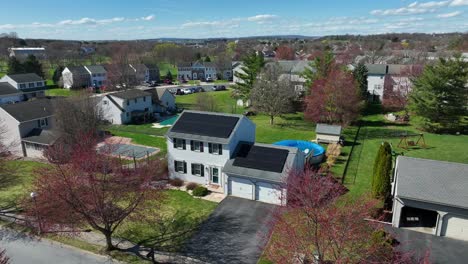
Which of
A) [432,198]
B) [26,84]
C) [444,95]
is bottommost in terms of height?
[432,198]

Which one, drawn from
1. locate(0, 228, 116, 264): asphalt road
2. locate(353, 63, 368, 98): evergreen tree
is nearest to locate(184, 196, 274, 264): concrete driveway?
locate(0, 228, 116, 264): asphalt road

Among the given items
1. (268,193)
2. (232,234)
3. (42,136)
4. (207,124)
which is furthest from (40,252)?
(42,136)

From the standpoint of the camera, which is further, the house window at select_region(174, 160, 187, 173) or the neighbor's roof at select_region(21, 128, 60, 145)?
the neighbor's roof at select_region(21, 128, 60, 145)

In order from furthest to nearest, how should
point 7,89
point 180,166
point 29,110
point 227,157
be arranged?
1. point 7,89
2. point 29,110
3. point 180,166
4. point 227,157

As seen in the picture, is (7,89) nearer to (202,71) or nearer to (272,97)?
(272,97)

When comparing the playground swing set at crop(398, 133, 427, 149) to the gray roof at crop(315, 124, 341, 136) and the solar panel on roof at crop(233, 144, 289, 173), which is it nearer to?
the gray roof at crop(315, 124, 341, 136)

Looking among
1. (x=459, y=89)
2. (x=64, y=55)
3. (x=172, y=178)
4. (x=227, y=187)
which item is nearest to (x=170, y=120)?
(x=172, y=178)

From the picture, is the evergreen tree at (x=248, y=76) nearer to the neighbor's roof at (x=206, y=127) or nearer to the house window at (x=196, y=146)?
the neighbor's roof at (x=206, y=127)
